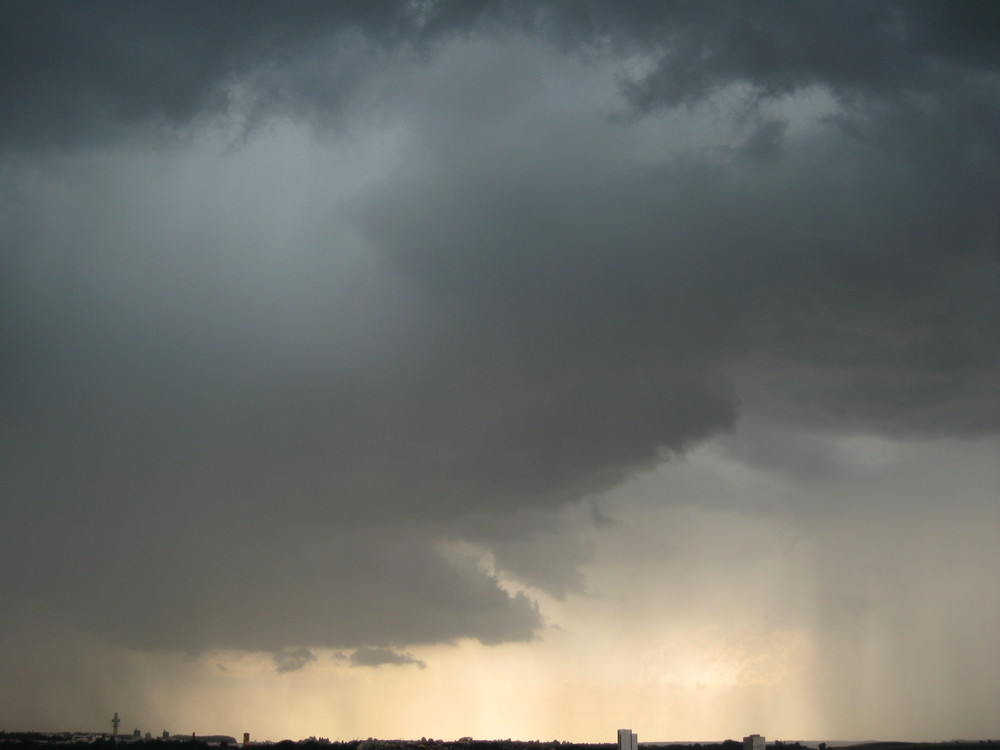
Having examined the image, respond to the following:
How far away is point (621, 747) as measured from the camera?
63.1m

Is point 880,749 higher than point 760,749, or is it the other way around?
point 760,749

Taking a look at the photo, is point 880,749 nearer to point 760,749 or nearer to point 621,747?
point 760,749

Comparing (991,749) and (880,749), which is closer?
(991,749)

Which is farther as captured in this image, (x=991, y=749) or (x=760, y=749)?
(x=991, y=749)

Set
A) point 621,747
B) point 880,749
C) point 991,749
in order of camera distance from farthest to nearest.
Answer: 1. point 880,749
2. point 991,749
3. point 621,747

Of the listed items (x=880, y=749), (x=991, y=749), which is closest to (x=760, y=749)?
(x=991, y=749)

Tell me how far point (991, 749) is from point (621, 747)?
36048 millimetres

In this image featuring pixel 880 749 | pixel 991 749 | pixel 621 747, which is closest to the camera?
pixel 621 747

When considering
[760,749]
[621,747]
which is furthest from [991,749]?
[621,747]

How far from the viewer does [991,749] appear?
2985 inches

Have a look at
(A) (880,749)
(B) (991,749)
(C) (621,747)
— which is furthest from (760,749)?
(A) (880,749)

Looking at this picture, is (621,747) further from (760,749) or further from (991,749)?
(991,749)

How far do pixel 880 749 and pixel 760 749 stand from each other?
49475 mm

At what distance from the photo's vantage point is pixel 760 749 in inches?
2509
